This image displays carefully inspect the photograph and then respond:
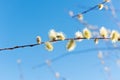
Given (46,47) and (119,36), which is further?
(119,36)

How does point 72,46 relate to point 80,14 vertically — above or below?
below

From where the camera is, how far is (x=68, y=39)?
1.93 m

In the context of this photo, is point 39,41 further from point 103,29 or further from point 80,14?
point 80,14

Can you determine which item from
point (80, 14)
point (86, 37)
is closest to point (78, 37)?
point (86, 37)

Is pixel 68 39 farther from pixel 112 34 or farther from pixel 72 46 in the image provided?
pixel 112 34

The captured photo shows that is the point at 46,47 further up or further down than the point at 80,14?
further down

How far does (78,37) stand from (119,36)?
11.1 inches

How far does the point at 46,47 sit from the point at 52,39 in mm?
71

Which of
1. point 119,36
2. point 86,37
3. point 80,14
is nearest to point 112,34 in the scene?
point 119,36

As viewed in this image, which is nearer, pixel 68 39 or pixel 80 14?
pixel 68 39

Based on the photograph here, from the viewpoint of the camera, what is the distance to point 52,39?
1881 mm

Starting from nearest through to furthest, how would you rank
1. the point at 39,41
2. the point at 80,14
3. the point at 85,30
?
the point at 39,41 → the point at 85,30 → the point at 80,14

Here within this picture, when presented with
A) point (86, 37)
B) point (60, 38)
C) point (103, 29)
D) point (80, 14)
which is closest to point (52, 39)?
point (60, 38)

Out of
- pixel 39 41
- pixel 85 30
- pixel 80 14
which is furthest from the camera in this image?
pixel 80 14
